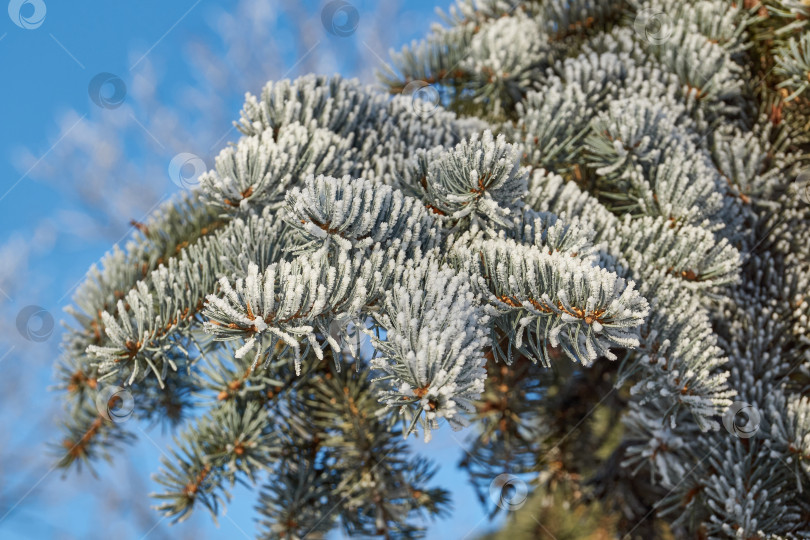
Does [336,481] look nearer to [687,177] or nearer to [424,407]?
[424,407]

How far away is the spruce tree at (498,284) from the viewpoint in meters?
0.70

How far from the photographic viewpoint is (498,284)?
0.75 meters

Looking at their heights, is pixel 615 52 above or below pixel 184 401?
above

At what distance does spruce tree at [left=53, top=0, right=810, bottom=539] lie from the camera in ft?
2.31

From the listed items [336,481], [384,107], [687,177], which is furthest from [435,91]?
[336,481]

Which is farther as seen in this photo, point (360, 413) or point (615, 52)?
point (615, 52)

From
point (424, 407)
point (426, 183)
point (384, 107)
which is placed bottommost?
point (424, 407)

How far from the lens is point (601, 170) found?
3.27 ft

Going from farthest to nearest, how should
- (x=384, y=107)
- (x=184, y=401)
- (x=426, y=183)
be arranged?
A: (x=184, y=401), (x=384, y=107), (x=426, y=183)

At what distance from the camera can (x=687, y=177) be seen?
95 cm

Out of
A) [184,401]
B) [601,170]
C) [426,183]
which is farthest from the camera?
[184,401]

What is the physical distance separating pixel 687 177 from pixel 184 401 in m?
1.03

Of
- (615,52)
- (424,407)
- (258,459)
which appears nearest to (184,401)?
(258,459)

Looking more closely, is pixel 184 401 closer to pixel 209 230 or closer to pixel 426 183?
pixel 209 230
